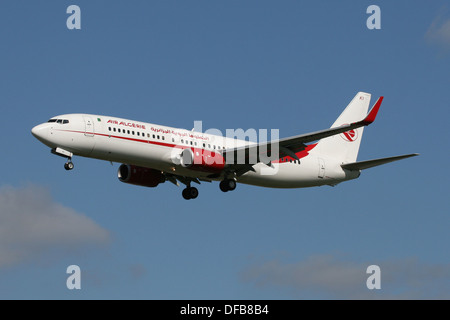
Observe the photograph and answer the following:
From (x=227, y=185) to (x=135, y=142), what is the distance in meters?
7.76

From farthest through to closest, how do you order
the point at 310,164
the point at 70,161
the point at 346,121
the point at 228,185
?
1. the point at 346,121
2. the point at 310,164
3. the point at 228,185
4. the point at 70,161

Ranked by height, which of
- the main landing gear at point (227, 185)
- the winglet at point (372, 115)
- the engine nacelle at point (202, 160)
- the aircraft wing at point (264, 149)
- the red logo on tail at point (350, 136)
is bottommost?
the main landing gear at point (227, 185)

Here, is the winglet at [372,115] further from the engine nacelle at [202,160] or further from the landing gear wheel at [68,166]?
the landing gear wheel at [68,166]

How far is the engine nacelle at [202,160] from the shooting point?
54781 mm

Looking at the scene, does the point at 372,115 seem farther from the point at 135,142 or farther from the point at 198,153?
the point at 135,142

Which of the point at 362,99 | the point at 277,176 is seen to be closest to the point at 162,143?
the point at 277,176

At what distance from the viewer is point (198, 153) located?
181ft

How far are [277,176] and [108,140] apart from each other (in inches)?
534

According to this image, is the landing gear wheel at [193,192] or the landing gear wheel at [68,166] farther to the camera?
the landing gear wheel at [193,192]

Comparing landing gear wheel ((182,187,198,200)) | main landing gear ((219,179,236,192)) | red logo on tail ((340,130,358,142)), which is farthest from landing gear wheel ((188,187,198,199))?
red logo on tail ((340,130,358,142))

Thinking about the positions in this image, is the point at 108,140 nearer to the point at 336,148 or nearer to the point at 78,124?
the point at 78,124

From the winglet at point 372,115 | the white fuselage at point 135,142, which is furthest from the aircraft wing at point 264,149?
the winglet at point 372,115

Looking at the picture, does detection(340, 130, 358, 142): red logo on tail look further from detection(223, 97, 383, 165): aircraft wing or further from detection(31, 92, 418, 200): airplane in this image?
detection(223, 97, 383, 165): aircraft wing

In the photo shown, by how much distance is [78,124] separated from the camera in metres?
Answer: 52.7
